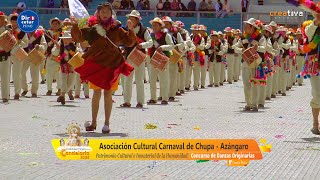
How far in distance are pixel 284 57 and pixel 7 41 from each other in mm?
9388

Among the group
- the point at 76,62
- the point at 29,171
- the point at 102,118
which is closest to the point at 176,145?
the point at 29,171

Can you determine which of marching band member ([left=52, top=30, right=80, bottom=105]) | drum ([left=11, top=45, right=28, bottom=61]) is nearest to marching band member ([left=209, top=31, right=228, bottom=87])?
marching band member ([left=52, top=30, right=80, bottom=105])

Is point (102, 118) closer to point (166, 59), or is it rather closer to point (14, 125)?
point (14, 125)

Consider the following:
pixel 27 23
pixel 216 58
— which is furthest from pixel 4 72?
pixel 216 58

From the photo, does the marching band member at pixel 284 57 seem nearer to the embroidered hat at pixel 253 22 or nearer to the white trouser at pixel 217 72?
the white trouser at pixel 217 72

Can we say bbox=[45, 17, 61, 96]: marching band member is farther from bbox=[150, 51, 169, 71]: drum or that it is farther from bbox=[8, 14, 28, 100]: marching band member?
bbox=[150, 51, 169, 71]: drum

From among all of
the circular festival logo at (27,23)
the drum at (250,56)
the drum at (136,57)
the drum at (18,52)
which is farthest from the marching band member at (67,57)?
the drum at (250,56)

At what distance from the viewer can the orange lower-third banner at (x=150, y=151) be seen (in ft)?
32.1

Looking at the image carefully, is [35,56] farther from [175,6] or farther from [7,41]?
[175,6]

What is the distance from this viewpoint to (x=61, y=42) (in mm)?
20016

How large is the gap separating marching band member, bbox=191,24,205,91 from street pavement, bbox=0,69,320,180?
13.8 ft

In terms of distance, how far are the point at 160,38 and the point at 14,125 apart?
21.2ft

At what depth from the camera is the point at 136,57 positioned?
18141 millimetres

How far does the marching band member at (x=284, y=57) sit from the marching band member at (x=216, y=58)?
430cm
